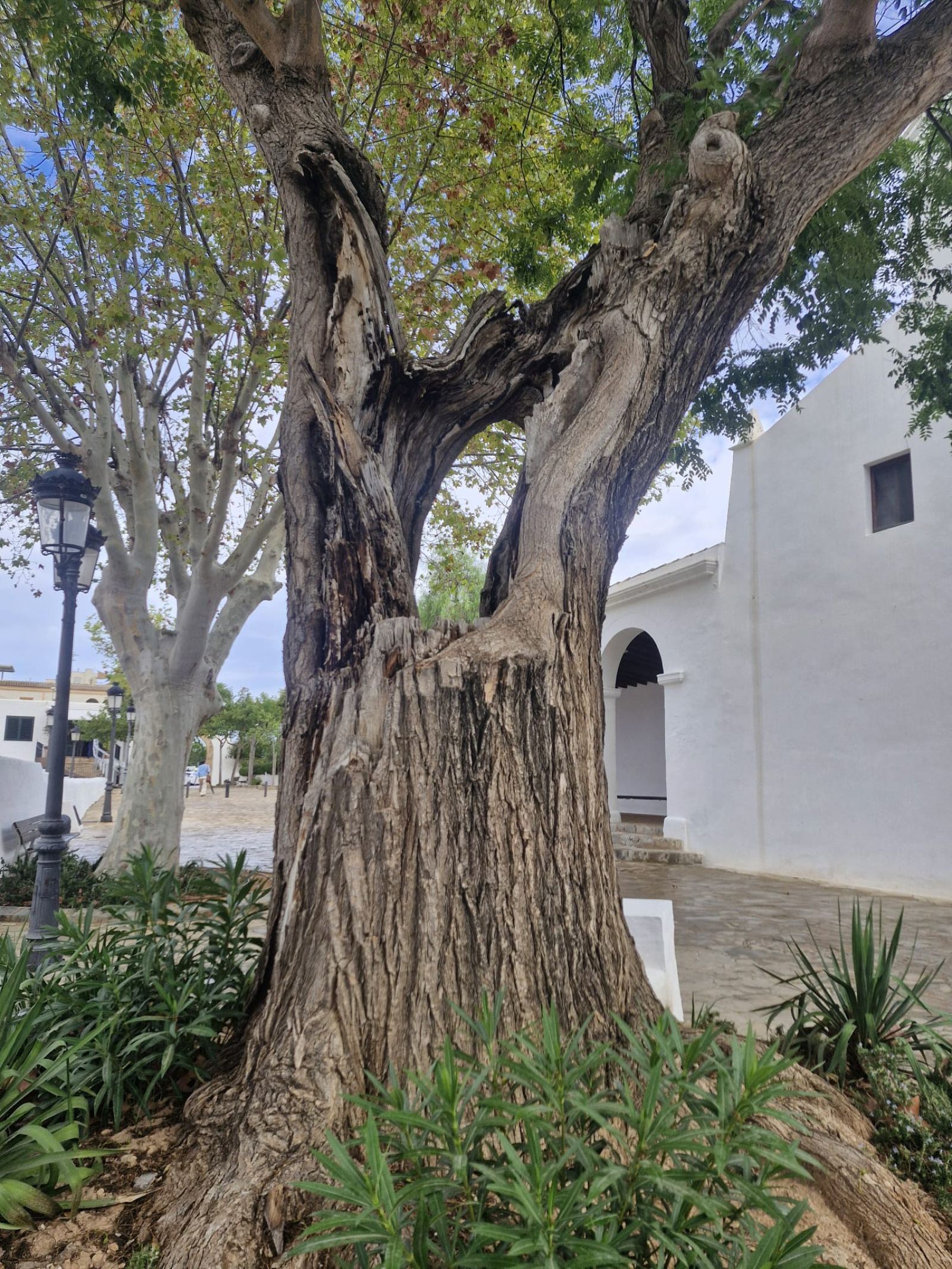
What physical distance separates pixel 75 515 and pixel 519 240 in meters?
3.65

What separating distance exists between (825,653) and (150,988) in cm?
856

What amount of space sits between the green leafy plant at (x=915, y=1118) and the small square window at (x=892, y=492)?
7.47 m

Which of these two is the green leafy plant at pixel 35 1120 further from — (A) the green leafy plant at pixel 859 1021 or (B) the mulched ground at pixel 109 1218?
(A) the green leafy plant at pixel 859 1021

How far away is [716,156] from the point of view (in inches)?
110

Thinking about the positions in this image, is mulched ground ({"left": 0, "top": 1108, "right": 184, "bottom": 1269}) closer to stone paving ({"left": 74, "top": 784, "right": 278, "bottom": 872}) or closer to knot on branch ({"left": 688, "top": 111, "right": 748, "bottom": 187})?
knot on branch ({"left": 688, "top": 111, "right": 748, "bottom": 187})

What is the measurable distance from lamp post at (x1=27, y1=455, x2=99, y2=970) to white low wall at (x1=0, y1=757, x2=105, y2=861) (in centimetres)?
354

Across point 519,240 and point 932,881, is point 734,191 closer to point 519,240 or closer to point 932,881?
point 519,240

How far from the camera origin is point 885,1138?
2.26 meters

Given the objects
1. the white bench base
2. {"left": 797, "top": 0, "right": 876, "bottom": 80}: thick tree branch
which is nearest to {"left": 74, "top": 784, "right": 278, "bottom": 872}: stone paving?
the white bench base

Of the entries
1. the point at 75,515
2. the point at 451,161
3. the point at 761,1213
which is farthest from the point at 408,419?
the point at 451,161

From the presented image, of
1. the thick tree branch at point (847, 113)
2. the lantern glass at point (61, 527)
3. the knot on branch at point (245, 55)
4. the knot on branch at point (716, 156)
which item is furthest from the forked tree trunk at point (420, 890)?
the lantern glass at point (61, 527)

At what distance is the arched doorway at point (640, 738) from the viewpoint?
14750 millimetres

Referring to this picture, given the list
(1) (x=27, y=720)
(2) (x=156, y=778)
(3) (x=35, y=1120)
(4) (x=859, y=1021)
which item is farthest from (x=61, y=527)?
(1) (x=27, y=720)

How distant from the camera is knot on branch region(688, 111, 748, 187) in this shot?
2.79 meters
